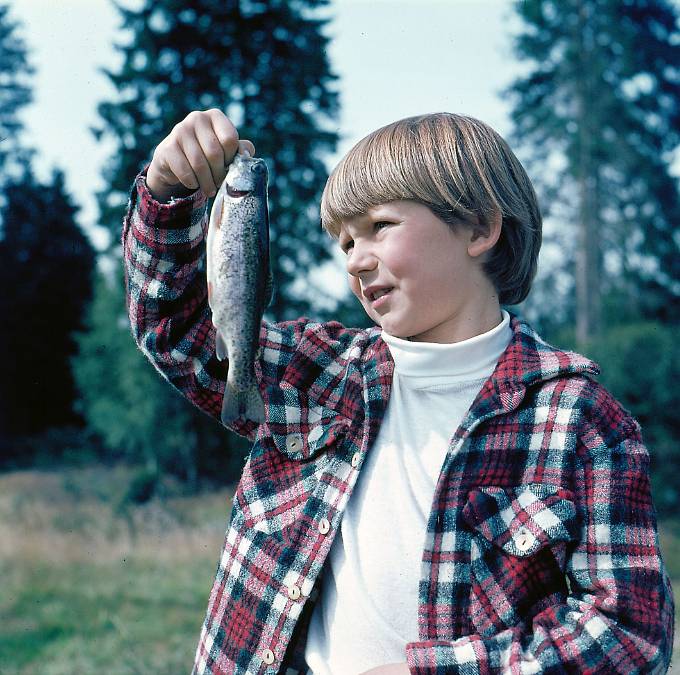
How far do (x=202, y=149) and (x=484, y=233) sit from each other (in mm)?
807

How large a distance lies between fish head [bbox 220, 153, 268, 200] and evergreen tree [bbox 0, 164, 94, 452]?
14953 mm

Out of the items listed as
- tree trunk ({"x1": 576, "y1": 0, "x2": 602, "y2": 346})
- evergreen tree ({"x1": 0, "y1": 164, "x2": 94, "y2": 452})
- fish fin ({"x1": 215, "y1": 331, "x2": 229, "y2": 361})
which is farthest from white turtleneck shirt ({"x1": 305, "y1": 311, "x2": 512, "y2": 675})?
evergreen tree ({"x1": 0, "y1": 164, "x2": 94, "y2": 452})

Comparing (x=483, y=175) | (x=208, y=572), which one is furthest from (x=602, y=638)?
(x=208, y=572)

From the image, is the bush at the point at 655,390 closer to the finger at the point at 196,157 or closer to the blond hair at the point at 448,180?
the blond hair at the point at 448,180

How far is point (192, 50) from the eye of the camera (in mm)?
11930

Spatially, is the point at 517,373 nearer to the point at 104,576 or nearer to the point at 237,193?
the point at 237,193

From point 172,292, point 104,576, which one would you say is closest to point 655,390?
point 104,576

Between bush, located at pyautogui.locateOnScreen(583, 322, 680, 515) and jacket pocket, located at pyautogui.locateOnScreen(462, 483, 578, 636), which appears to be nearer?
jacket pocket, located at pyautogui.locateOnScreen(462, 483, 578, 636)

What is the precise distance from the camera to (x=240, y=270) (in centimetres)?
173

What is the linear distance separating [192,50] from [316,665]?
1160 cm

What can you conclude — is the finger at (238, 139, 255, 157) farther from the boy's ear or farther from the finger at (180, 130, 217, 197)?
the boy's ear

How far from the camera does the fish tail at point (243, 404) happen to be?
70.4 inches

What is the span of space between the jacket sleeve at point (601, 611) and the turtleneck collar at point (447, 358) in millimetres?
388

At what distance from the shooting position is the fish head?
1715 mm
